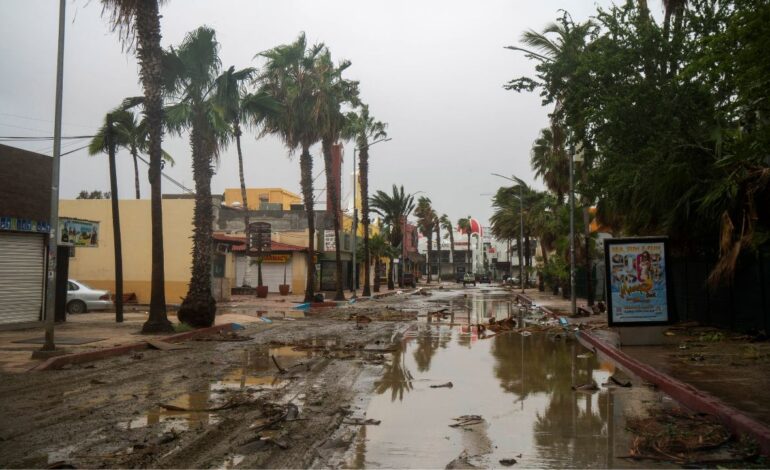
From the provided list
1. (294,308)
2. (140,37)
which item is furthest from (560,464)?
(294,308)

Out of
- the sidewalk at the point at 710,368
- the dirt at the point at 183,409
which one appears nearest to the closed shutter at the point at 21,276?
the dirt at the point at 183,409

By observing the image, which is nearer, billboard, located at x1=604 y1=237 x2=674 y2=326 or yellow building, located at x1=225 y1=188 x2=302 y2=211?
billboard, located at x1=604 y1=237 x2=674 y2=326

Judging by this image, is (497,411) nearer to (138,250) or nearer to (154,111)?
(154,111)

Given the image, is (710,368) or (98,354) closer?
(710,368)

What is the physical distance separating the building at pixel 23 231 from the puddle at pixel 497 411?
12.8 metres

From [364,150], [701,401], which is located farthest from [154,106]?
[364,150]

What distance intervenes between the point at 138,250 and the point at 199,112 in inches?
708

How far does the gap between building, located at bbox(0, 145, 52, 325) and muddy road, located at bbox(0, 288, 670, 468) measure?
7.92m

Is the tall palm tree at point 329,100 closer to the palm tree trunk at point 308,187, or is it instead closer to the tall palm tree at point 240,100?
the palm tree trunk at point 308,187

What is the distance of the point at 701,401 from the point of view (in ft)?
28.8

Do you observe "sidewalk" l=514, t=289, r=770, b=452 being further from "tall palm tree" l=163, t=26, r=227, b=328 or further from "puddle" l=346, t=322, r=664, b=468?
"tall palm tree" l=163, t=26, r=227, b=328

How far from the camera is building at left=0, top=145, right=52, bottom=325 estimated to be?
2030 cm

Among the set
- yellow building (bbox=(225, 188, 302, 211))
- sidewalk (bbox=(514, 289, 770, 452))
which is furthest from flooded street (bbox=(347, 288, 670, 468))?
yellow building (bbox=(225, 188, 302, 211))

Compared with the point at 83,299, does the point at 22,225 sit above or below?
above
